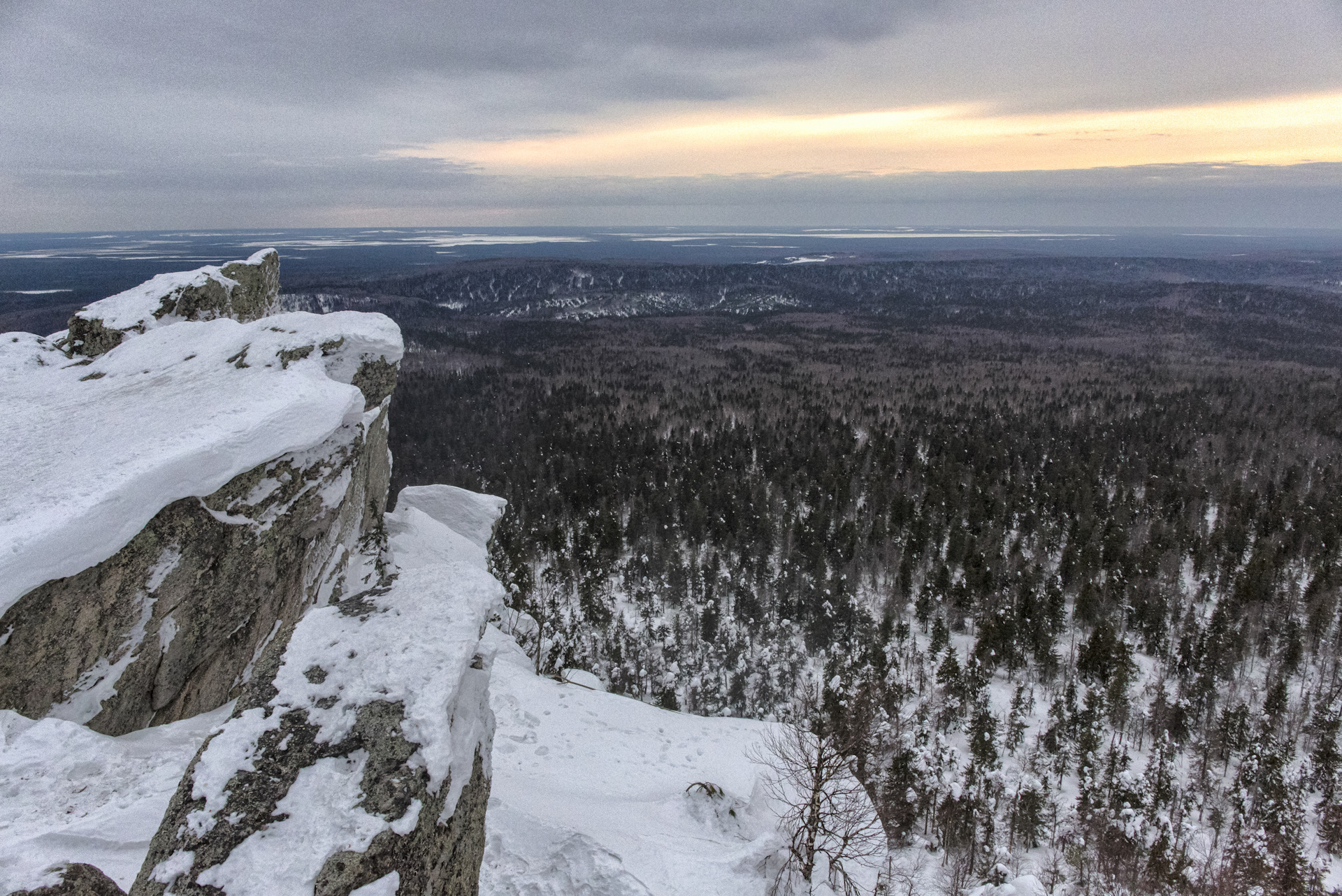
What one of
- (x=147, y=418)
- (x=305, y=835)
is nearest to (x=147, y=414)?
(x=147, y=418)

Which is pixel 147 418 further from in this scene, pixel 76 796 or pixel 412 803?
pixel 412 803

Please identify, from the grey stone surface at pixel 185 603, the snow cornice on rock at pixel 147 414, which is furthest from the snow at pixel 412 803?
the snow cornice on rock at pixel 147 414

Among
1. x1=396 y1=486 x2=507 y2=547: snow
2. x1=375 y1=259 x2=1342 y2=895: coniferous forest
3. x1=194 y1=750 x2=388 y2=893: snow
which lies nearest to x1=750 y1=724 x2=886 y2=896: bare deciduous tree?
x1=375 y1=259 x2=1342 y2=895: coniferous forest

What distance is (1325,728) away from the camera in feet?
157

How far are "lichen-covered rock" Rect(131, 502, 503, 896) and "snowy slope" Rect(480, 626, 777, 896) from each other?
5.28 ft

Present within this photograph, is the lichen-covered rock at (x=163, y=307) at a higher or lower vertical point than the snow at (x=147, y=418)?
higher

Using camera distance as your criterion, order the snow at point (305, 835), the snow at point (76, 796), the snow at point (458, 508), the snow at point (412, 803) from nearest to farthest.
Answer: the snow at point (305, 835)
the snow at point (412, 803)
the snow at point (76, 796)
the snow at point (458, 508)

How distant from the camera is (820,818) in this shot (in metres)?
Answer: 16.8

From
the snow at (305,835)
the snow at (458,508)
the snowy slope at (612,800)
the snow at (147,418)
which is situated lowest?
the snowy slope at (612,800)

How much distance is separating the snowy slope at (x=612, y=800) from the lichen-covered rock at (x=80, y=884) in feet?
18.2

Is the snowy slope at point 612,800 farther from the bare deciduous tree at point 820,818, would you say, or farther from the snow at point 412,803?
the bare deciduous tree at point 820,818

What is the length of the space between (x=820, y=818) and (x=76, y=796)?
49.3ft

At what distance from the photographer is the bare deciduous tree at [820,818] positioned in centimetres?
1579

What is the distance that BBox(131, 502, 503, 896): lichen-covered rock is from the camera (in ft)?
26.4
